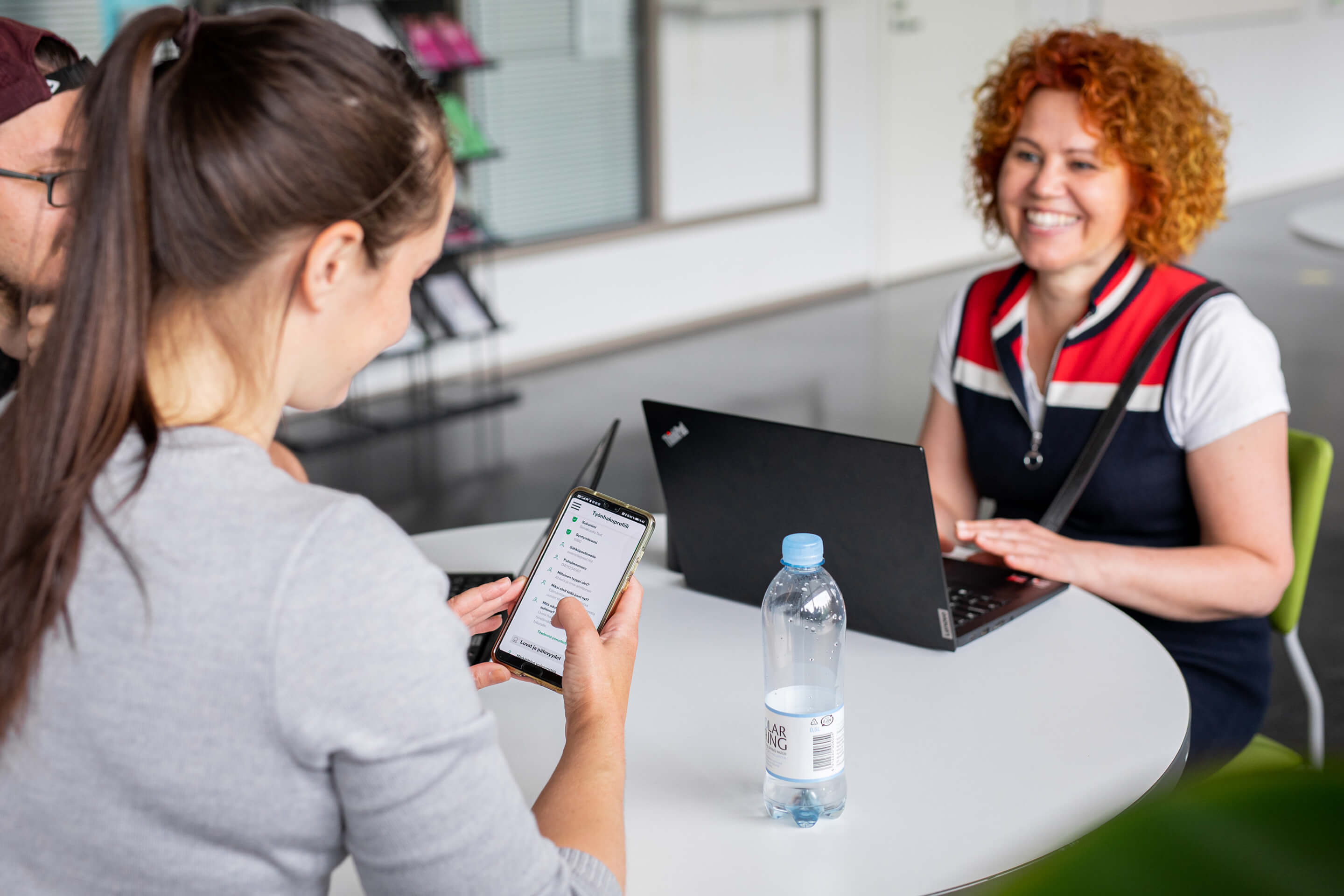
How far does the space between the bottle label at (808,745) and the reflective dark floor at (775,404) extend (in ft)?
6.22

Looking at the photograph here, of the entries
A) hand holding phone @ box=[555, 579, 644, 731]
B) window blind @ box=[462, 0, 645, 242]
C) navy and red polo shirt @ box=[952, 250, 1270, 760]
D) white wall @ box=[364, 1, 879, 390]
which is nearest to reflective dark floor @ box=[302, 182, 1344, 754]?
white wall @ box=[364, 1, 879, 390]

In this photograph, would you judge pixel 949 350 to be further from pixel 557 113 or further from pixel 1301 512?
pixel 557 113

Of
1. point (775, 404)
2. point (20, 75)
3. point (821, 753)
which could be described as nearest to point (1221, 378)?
point (821, 753)

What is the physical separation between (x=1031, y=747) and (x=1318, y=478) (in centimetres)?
85

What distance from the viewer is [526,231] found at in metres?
5.77

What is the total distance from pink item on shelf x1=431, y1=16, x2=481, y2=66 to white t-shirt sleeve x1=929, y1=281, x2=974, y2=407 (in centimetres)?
335

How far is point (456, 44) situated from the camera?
4938 mm

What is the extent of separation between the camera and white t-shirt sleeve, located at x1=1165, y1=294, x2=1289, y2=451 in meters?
1.66

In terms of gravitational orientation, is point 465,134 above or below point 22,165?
below

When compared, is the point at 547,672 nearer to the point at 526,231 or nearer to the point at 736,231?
the point at 526,231

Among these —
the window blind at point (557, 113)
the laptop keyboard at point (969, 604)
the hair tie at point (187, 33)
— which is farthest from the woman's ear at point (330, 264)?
the window blind at point (557, 113)

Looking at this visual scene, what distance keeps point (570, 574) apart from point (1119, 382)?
992 mm

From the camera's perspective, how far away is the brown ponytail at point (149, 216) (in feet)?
2.23

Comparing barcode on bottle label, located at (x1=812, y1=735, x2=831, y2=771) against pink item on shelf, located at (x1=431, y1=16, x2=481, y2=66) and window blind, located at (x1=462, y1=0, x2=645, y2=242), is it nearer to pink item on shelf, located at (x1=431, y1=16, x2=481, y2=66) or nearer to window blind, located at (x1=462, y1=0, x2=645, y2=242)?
pink item on shelf, located at (x1=431, y1=16, x2=481, y2=66)
